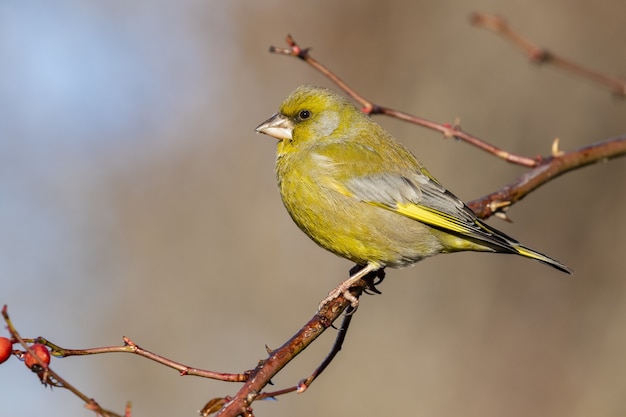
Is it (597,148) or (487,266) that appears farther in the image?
(487,266)

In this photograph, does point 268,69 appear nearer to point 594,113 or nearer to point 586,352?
point 594,113

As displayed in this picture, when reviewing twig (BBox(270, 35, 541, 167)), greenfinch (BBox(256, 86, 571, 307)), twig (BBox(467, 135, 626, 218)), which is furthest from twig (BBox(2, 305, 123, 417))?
twig (BBox(467, 135, 626, 218))

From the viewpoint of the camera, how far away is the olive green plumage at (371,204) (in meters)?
5.16

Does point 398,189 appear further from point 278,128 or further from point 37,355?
point 37,355

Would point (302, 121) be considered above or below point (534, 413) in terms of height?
above

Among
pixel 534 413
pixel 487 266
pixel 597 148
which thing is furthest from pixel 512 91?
pixel 597 148

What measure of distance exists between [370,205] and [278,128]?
0.94 metres

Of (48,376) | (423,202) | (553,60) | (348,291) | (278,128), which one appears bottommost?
(48,376)

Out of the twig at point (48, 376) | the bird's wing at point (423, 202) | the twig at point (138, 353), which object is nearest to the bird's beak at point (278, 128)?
the bird's wing at point (423, 202)

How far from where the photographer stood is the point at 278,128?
225 inches

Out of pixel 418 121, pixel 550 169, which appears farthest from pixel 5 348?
pixel 550 169

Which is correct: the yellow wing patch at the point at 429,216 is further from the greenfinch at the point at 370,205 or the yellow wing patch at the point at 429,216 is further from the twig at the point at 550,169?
the twig at the point at 550,169

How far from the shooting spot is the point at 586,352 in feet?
29.4

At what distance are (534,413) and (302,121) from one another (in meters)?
5.05
